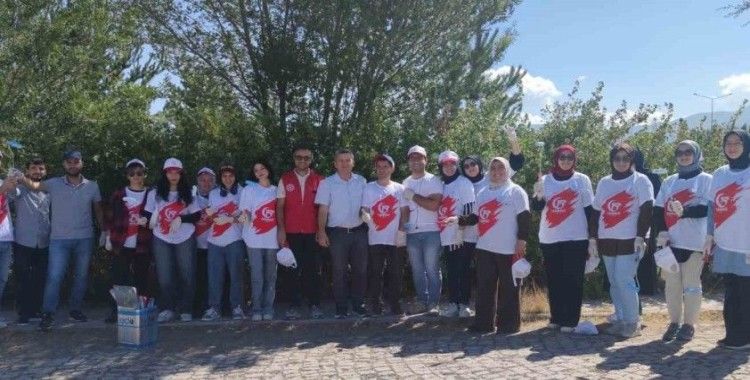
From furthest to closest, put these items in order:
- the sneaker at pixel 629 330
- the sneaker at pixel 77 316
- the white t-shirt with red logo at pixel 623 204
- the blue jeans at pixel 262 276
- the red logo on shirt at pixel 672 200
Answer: the sneaker at pixel 77 316 < the blue jeans at pixel 262 276 < the sneaker at pixel 629 330 < the white t-shirt with red logo at pixel 623 204 < the red logo on shirt at pixel 672 200

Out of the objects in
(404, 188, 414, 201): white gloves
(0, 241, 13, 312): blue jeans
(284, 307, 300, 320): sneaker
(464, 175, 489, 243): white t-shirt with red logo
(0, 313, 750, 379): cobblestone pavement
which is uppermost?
(404, 188, 414, 201): white gloves

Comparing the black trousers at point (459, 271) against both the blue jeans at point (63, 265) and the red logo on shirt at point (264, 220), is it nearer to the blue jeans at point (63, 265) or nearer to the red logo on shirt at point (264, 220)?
the red logo on shirt at point (264, 220)

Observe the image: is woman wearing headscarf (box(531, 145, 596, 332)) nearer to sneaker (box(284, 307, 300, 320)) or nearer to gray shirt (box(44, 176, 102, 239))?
sneaker (box(284, 307, 300, 320))

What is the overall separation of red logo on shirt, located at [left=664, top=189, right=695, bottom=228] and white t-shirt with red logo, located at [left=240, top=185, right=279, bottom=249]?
385 centimetres

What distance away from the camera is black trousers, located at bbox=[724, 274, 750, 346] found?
6.27 metres

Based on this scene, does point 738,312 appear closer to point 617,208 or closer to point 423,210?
point 617,208

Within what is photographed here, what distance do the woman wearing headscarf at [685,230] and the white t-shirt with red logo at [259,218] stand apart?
12.5ft

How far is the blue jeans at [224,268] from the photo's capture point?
24.9 feet

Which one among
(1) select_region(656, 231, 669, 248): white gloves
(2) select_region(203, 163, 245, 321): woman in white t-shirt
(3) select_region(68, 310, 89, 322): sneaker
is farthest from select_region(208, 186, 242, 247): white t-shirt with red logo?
(1) select_region(656, 231, 669, 248): white gloves

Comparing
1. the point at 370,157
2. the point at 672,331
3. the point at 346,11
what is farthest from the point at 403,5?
the point at 672,331

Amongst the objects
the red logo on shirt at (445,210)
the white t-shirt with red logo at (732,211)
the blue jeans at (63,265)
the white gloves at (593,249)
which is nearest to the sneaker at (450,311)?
the red logo on shirt at (445,210)

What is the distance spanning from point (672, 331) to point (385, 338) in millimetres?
2715

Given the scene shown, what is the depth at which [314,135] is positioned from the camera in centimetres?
880

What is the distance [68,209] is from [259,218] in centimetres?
198
